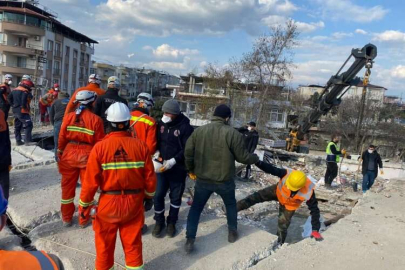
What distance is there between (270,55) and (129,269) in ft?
80.7

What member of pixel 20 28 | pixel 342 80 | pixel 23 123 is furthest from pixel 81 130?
pixel 20 28

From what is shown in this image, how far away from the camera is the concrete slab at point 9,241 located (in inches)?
146

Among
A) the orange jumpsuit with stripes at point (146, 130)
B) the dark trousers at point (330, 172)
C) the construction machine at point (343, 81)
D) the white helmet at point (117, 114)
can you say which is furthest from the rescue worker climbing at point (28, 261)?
the construction machine at point (343, 81)

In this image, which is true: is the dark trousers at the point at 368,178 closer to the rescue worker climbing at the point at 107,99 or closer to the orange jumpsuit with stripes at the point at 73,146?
the rescue worker climbing at the point at 107,99

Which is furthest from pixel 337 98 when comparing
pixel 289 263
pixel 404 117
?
pixel 404 117

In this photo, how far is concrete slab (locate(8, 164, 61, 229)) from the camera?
4.32 m

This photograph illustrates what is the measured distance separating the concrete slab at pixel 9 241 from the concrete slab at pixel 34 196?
1.05ft

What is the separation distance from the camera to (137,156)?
9.37 feet

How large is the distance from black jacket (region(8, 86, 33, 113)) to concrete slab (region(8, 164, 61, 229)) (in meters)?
2.15

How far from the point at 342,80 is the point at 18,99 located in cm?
1091

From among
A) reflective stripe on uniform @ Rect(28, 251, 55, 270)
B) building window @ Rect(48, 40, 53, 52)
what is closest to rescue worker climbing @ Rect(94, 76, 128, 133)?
reflective stripe on uniform @ Rect(28, 251, 55, 270)

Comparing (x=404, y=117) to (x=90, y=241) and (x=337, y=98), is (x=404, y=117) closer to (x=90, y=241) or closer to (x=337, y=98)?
(x=337, y=98)

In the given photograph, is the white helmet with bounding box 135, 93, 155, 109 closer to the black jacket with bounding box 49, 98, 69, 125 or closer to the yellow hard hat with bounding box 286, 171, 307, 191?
the black jacket with bounding box 49, 98, 69, 125

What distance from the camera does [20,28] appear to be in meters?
34.2
